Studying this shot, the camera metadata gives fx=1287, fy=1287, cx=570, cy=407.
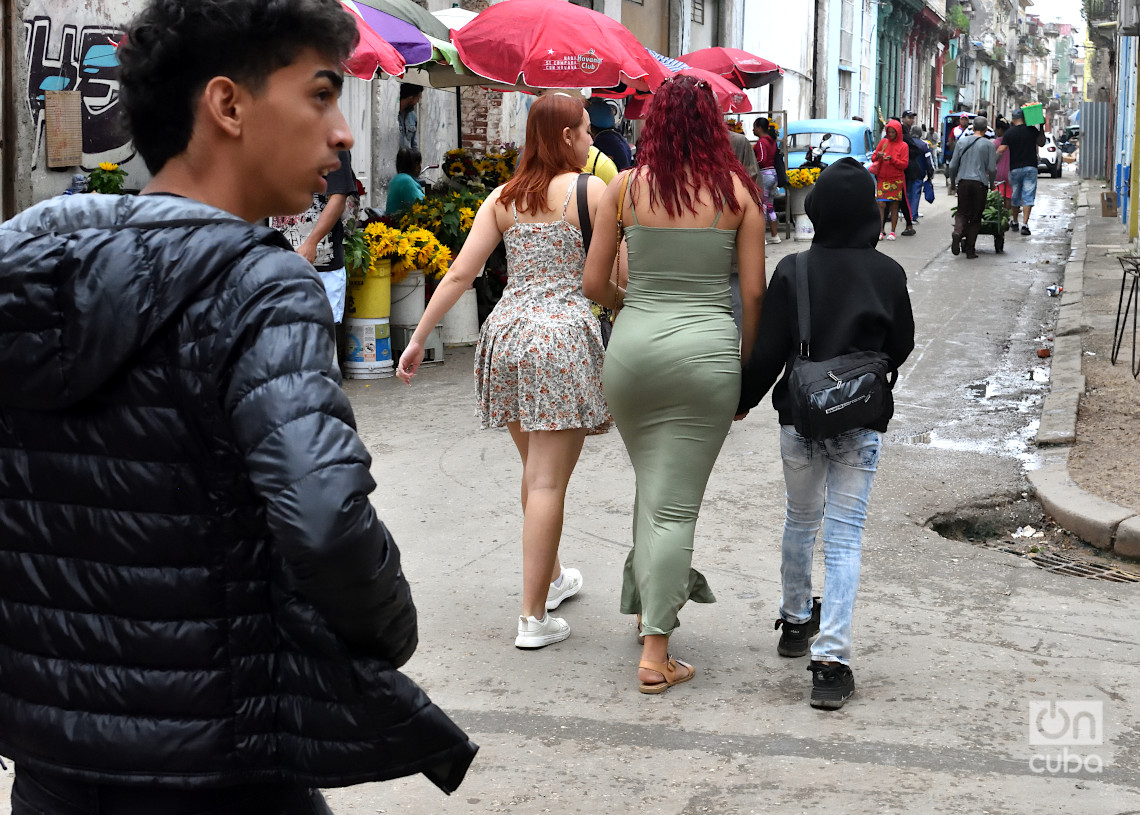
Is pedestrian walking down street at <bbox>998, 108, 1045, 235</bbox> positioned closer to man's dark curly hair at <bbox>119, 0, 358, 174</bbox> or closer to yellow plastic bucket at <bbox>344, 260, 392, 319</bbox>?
yellow plastic bucket at <bbox>344, 260, 392, 319</bbox>

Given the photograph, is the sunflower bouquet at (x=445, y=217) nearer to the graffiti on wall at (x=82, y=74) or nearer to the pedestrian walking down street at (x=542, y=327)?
the graffiti on wall at (x=82, y=74)

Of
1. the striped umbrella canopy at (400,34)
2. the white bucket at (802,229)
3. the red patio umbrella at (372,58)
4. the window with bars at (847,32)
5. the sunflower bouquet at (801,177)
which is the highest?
the window with bars at (847,32)

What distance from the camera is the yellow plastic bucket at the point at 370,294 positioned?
947cm

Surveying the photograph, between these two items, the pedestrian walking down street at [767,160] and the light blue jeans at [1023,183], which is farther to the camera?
the light blue jeans at [1023,183]

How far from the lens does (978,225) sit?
17875 millimetres

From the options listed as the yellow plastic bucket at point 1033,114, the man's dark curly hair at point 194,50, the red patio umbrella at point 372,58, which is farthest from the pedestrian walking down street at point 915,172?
the man's dark curly hair at point 194,50

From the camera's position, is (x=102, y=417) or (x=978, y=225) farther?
(x=978, y=225)

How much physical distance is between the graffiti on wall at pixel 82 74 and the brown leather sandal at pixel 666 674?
6639 millimetres

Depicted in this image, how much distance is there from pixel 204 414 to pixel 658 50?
80.9ft

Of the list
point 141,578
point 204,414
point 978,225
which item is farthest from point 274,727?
point 978,225

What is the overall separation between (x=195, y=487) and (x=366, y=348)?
8.13m

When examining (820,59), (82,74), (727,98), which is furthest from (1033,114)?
(820,59)

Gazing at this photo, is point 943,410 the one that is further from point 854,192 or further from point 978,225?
point 978,225

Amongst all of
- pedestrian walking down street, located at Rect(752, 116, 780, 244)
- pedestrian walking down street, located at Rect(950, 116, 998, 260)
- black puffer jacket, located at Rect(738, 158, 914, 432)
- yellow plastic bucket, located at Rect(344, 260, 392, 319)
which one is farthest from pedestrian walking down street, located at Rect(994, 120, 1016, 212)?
black puffer jacket, located at Rect(738, 158, 914, 432)
